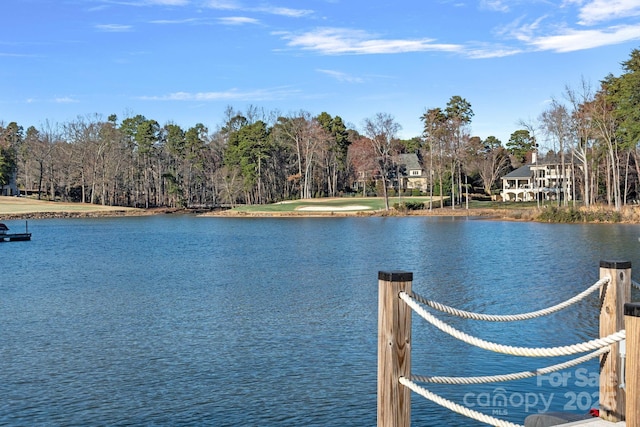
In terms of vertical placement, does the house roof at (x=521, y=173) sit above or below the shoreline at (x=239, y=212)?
above

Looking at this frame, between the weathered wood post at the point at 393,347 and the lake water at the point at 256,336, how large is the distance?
4622 millimetres

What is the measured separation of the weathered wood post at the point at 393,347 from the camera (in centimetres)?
622

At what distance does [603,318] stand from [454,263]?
84.4 feet

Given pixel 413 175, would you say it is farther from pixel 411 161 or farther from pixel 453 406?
pixel 453 406

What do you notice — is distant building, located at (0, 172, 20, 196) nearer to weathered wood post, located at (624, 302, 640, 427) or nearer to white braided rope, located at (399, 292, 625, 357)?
white braided rope, located at (399, 292, 625, 357)

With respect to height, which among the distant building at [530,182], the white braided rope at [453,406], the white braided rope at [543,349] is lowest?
the white braided rope at [453,406]

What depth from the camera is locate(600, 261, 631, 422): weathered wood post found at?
7.59 metres

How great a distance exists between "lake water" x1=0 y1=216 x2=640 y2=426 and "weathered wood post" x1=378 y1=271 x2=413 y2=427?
4.62 meters

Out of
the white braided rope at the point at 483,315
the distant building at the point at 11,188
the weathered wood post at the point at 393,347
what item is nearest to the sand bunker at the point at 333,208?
the distant building at the point at 11,188

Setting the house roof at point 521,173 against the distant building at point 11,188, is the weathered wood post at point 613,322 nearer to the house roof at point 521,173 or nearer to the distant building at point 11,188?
the house roof at point 521,173

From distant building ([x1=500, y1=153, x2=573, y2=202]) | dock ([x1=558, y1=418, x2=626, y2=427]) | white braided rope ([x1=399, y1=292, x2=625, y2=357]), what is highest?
distant building ([x1=500, y1=153, x2=573, y2=202])

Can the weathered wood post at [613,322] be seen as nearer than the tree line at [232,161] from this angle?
Yes

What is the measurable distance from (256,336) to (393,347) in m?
10.9

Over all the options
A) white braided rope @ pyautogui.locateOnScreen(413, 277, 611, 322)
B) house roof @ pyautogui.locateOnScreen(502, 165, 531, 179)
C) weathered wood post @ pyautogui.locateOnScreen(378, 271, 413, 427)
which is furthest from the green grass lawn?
weathered wood post @ pyautogui.locateOnScreen(378, 271, 413, 427)
